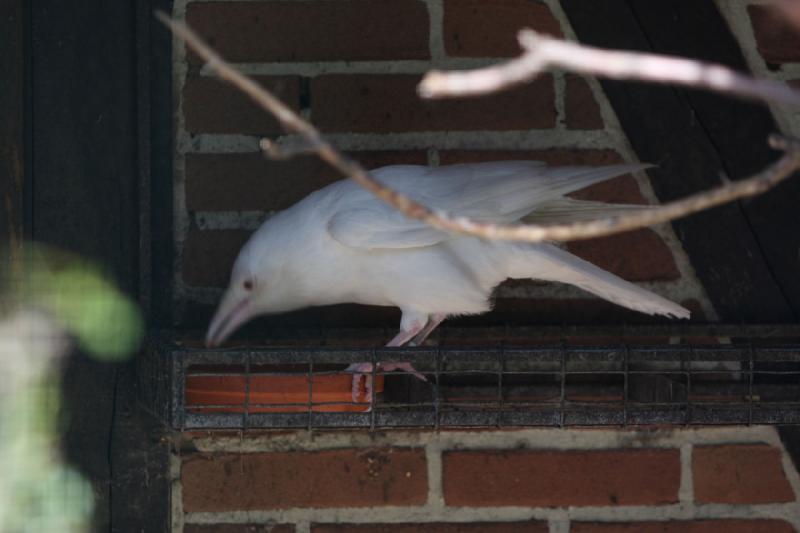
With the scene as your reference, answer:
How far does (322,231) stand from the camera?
1.41 metres

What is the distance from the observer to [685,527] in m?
1.51

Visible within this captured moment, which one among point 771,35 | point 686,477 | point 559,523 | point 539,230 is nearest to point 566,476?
point 559,523

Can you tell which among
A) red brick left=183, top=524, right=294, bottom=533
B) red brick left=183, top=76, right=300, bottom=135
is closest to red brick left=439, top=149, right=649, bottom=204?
red brick left=183, top=76, right=300, bottom=135

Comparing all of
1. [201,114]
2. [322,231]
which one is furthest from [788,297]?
[201,114]

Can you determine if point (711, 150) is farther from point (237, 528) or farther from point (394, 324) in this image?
point (237, 528)

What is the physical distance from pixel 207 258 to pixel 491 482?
50cm

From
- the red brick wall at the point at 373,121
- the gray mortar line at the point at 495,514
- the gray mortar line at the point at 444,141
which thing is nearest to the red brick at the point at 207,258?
the red brick wall at the point at 373,121

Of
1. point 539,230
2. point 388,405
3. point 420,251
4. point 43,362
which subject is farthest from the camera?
point 43,362

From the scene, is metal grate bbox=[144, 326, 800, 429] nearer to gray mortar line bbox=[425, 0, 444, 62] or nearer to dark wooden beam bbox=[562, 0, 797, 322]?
dark wooden beam bbox=[562, 0, 797, 322]

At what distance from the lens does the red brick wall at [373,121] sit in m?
1.48

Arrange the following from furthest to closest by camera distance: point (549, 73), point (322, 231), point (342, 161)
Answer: point (549, 73), point (322, 231), point (342, 161)

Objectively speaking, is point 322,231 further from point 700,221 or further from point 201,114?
point 700,221

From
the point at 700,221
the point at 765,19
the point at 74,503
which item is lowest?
the point at 74,503

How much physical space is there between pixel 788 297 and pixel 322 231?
2.06 feet
